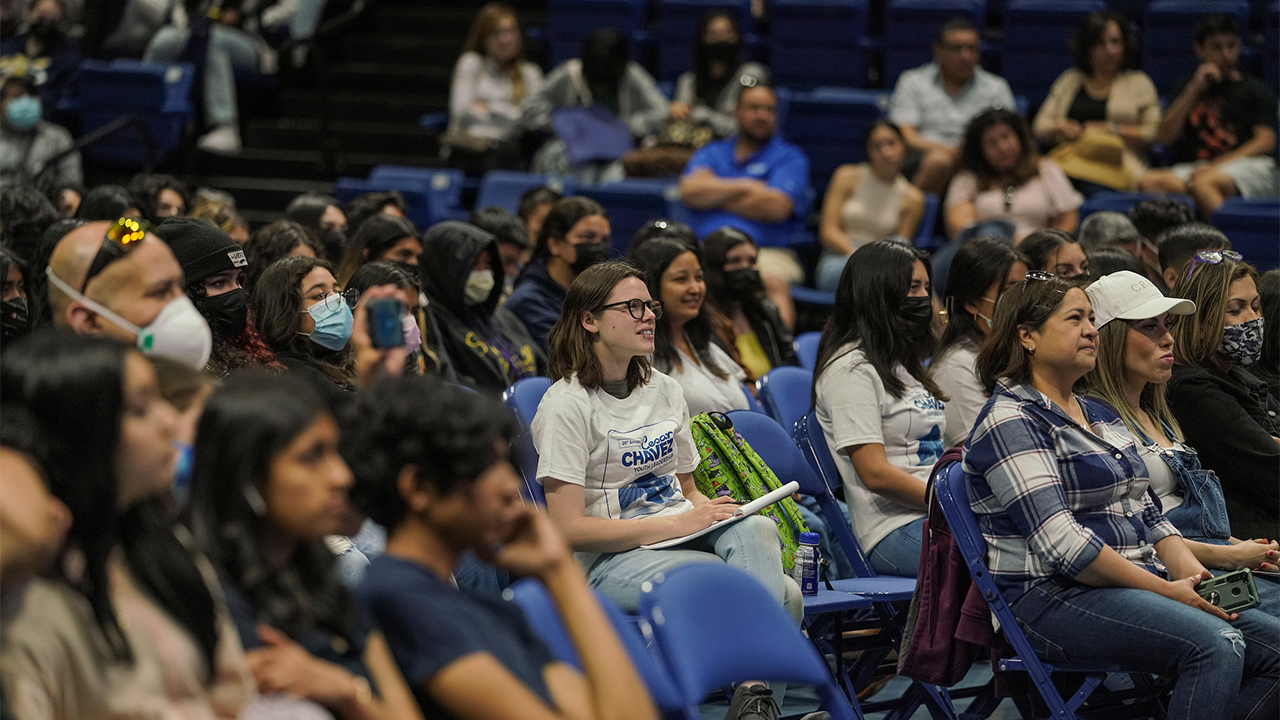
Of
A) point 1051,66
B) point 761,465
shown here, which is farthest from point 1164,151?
point 761,465

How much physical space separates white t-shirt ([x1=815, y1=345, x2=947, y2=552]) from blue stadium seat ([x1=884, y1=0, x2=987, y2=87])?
466cm

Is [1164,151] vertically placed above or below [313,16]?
below

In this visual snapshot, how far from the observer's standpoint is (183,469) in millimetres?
1984

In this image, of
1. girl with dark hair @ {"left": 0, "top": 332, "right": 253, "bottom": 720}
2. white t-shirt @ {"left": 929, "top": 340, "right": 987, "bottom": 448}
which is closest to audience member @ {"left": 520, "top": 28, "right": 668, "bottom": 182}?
white t-shirt @ {"left": 929, "top": 340, "right": 987, "bottom": 448}

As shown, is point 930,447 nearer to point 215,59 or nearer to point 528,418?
point 528,418

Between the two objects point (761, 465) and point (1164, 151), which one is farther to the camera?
point (1164, 151)

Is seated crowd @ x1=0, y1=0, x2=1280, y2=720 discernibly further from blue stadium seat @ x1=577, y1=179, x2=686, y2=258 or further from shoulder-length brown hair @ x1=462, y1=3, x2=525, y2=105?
shoulder-length brown hair @ x1=462, y1=3, x2=525, y2=105

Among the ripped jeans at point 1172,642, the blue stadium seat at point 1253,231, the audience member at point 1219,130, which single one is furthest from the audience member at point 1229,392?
the audience member at point 1219,130

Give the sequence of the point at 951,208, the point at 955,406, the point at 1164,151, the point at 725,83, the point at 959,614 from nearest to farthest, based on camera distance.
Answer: the point at 959,614
the point at 955,406
the point at 951,208
the point at 1164,151
the point at 725,83

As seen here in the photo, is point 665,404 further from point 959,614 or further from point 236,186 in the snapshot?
point 236,186

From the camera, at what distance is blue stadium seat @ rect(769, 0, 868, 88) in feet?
26.8

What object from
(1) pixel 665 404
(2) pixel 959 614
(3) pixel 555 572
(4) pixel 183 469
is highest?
(4) pixel 183 469

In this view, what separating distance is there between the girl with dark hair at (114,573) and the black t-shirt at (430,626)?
7.9 inches

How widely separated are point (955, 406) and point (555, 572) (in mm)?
2342
